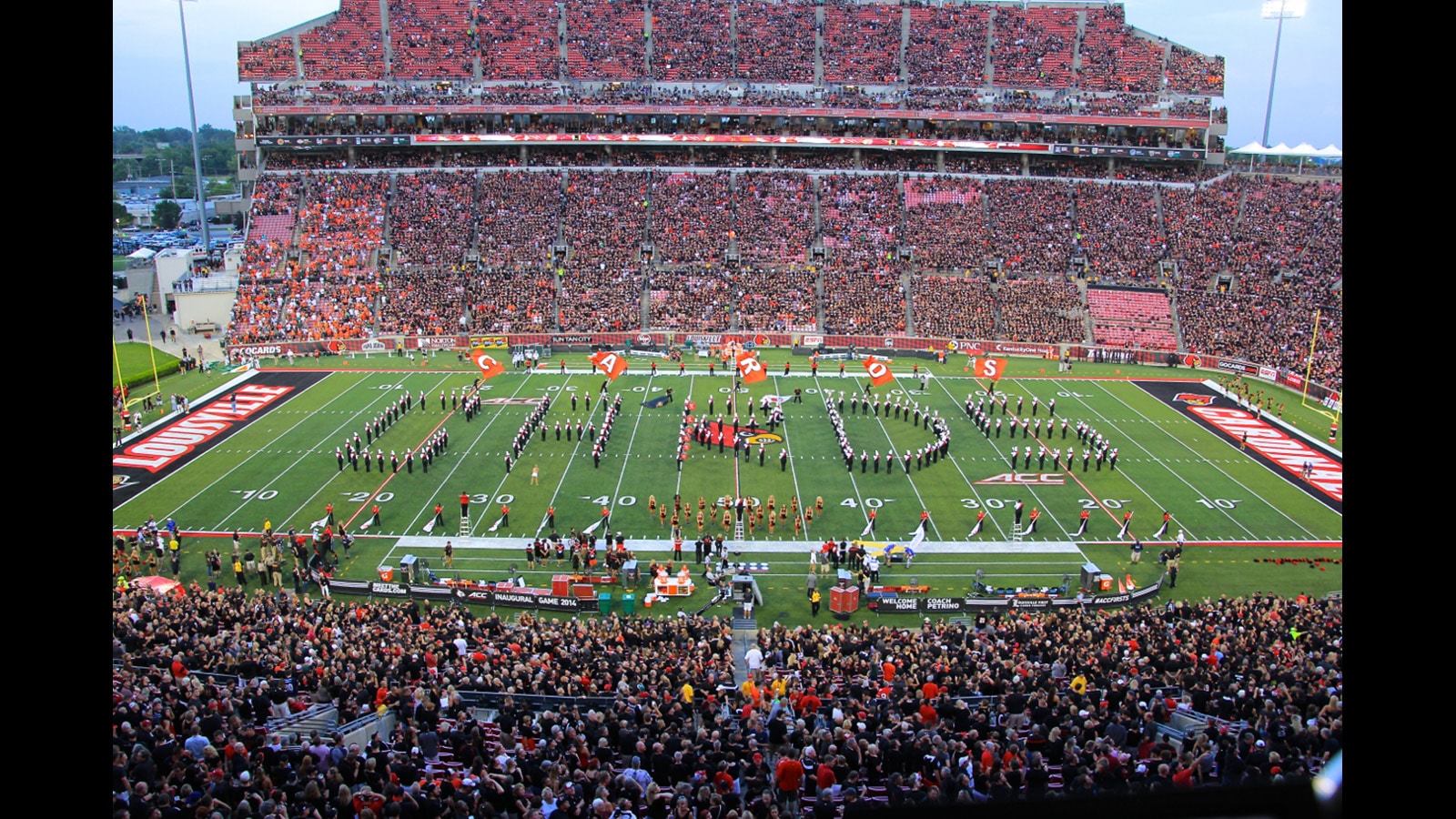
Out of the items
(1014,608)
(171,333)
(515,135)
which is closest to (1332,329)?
(1014,608)

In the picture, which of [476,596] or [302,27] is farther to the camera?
[302,27]

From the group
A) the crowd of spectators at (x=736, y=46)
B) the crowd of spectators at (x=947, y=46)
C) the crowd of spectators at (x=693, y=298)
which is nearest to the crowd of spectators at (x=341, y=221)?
the crowd of spectators at (x=736, y=46)

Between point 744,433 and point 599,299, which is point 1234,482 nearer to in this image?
point 744,433

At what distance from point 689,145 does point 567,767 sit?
56118 millimetres

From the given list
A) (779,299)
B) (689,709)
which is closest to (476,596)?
(689,709)

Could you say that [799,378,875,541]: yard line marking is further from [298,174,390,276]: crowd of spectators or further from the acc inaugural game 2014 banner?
[298,174,390,276]: crowd of spectators

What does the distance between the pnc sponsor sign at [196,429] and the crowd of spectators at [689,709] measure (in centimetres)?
1431

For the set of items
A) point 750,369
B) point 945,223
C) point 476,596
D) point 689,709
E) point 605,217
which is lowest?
point 476,596

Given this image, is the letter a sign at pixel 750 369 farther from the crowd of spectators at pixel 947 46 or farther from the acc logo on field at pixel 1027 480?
the crowd of spectators at pixel 947 46

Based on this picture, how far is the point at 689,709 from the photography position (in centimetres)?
1195

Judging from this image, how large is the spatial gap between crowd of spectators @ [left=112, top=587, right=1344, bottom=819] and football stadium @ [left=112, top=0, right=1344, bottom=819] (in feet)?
0.26

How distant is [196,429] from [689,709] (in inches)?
1051

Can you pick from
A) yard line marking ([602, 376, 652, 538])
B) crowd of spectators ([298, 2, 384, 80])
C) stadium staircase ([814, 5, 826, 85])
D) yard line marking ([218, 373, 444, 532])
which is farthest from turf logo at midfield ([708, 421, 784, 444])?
crowd of spectators ([298, 2, 384, 80])
